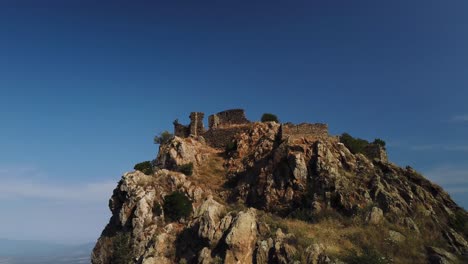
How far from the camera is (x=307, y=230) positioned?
44938 mm

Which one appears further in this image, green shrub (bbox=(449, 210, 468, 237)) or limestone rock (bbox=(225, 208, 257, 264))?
green shrub (bbox=(449, 210, 468, 237))

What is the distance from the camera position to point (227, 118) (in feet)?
241

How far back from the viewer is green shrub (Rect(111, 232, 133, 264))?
4581 cm

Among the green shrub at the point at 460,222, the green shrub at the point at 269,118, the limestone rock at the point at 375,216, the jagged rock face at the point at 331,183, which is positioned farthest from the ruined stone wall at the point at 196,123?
the green shrub at the point at 460,222

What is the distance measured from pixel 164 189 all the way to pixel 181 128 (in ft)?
73.4

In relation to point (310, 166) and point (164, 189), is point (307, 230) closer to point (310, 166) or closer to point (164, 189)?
point (310, 166)

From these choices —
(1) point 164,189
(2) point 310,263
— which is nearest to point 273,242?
(2) point 310,263

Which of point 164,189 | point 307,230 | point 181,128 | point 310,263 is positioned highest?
point 181,128

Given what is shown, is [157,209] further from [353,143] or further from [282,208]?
[353,143]

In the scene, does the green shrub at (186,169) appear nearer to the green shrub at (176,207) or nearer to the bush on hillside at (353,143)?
the green shrub at (176,207)

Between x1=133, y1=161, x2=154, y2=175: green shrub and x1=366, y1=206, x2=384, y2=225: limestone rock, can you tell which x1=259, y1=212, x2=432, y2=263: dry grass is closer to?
x1=366, y1=206, x2=384, y2=225: limestone rock

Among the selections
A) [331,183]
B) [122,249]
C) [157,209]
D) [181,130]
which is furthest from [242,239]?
[181,130]

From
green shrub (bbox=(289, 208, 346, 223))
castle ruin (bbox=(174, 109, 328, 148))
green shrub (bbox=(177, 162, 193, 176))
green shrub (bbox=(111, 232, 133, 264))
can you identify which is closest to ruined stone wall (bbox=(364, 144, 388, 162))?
green shrub (bbox=(289, 208, 346, 223))

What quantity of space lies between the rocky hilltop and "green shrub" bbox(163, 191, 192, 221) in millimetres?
137
